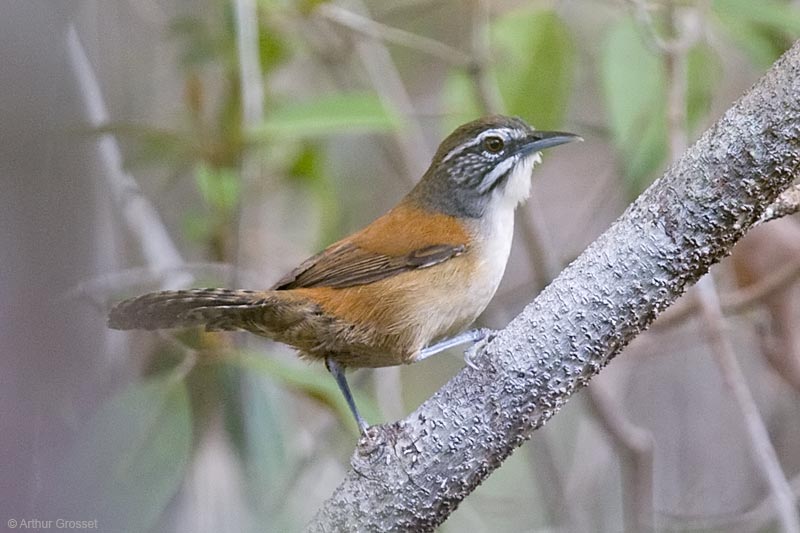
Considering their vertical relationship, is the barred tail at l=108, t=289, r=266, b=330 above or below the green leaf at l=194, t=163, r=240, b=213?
below

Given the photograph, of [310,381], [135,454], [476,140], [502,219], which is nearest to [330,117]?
[476,140]

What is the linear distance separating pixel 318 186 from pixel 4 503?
131 inches

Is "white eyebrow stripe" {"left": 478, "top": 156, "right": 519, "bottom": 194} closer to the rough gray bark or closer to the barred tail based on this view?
the barred tail

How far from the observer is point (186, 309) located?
2668 millimetres

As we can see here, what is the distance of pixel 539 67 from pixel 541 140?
30.2 inches

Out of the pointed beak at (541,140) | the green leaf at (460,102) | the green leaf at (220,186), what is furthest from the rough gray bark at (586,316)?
the green leaf at (460,102)

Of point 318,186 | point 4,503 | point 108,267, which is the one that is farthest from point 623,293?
point 318,186

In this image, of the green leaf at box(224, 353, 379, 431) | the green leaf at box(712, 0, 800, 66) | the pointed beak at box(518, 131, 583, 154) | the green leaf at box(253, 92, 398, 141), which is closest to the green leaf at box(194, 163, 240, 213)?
the green leaf at box(253, 92, 398, 141)

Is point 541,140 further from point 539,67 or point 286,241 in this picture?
point 286,241

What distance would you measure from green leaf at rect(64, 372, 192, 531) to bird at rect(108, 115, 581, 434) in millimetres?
341

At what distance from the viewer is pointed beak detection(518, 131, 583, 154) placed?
3137mm

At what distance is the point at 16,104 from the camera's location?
1.57 m

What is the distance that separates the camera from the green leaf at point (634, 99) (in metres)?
3.53

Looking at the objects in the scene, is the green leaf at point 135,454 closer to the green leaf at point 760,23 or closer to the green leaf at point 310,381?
the green leaf at point 310,381
